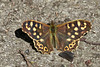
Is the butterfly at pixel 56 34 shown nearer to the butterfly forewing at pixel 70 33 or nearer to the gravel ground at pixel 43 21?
the butterfly forewing at pixel 70 33

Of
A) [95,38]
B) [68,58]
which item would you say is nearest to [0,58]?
[68,58]

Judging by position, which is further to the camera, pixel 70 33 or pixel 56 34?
pixel 56 34

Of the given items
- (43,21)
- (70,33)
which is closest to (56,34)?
(70,33)

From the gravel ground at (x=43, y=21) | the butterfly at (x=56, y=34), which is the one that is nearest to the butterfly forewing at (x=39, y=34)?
the butterfly at (x=56, y=34)

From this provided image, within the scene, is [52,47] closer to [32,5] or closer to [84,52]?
[84,52]

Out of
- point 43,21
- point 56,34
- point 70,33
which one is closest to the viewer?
point 70,33

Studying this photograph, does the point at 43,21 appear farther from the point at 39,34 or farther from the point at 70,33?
the point at 70,33

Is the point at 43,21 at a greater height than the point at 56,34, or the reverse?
the point at 43,21
